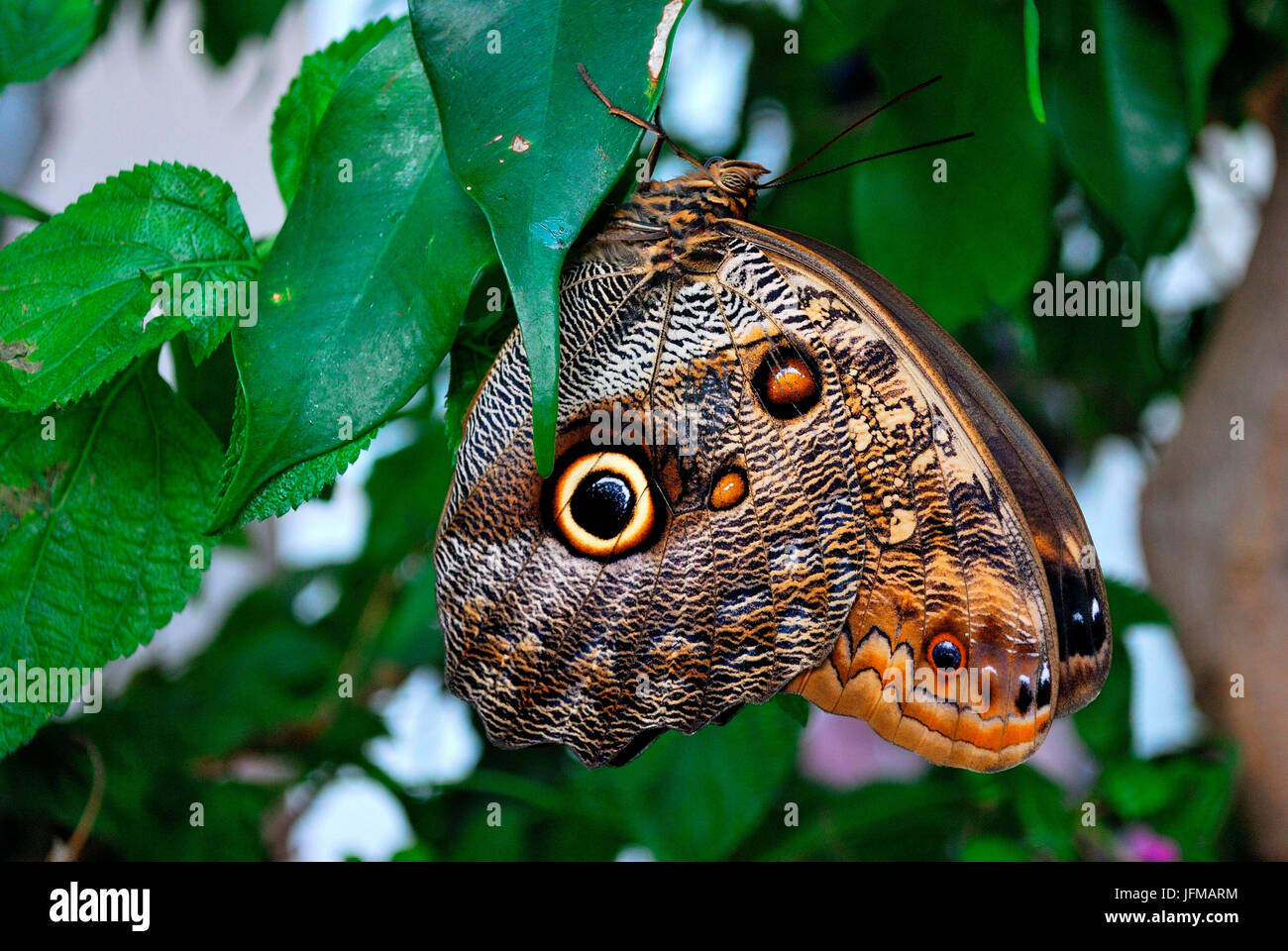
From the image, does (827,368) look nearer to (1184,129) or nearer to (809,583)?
(809,583)

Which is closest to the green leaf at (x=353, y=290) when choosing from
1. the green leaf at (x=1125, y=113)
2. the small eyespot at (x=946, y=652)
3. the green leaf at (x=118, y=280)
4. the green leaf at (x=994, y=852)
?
the green leaf at (x=118, y=280)

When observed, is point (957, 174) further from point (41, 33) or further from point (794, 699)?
point (41, 33)

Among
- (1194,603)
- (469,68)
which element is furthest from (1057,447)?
(469,68)

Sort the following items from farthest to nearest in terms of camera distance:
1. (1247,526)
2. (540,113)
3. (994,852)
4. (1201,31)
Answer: (1247,526) → (994,852) → (1201,31) → (540,113)

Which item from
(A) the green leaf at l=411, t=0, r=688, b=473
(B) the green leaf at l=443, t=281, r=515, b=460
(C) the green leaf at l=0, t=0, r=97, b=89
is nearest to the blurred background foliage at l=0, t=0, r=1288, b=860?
(B) the green leaf at l=443, t=281, r=515, b=460

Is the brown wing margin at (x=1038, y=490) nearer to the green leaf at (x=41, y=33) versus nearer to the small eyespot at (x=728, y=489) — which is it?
the small eyespot at (x=728, y=489)

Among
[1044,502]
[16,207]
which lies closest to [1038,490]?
[1044,502]
